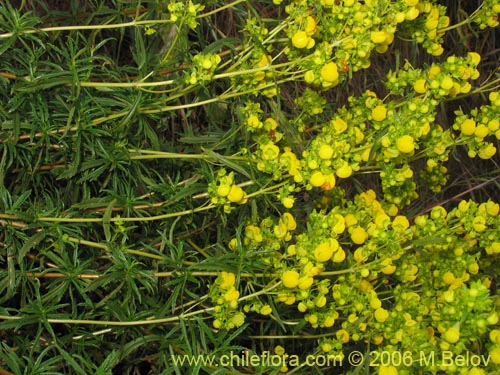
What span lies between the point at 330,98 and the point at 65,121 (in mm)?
1579

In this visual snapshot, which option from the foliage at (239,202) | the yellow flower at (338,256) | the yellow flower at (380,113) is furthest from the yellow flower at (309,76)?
the yellow flower at (338,256)

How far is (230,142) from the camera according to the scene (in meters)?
1.60

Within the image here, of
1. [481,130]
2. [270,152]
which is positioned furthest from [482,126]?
[270,152]

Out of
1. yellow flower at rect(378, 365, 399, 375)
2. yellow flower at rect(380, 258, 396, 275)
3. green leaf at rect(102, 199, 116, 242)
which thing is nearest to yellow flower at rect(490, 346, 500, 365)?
yellow flower at rect(378, 365, 399, 375)

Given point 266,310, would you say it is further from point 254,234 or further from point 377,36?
point 377,36

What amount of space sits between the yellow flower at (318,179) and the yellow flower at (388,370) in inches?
14.5

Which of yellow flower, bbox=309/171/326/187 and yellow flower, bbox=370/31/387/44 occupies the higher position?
Answer: yellow flower, bbox=370/31/387/44

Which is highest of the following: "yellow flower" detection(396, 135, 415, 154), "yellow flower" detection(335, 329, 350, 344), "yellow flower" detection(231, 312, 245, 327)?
"yellow flower" detection(396, 135, 415, 154)

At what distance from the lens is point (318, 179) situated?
124cm

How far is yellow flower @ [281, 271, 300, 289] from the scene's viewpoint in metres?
1.28

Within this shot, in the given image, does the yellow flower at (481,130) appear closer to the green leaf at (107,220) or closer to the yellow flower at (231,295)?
the yellow flower at (231,295)

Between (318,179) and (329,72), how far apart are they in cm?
20

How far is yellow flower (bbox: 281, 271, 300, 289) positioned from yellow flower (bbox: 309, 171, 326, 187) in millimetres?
176

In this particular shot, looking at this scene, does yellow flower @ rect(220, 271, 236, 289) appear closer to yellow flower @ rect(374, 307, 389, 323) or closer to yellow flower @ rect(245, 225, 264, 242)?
yellow flower @ rect(245, 225, 264, 242)
